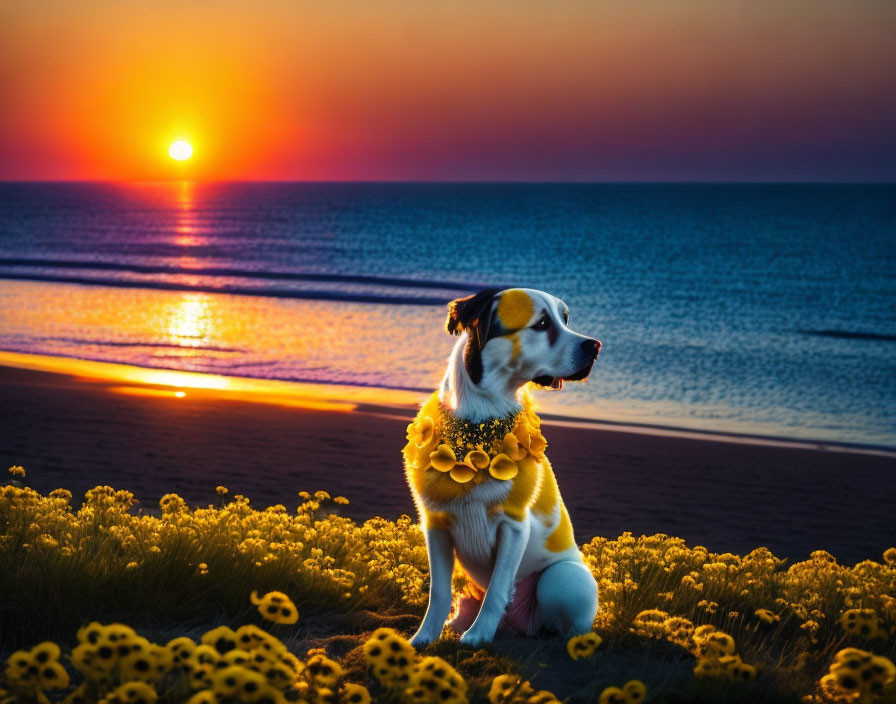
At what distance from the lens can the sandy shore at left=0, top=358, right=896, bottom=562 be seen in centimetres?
948

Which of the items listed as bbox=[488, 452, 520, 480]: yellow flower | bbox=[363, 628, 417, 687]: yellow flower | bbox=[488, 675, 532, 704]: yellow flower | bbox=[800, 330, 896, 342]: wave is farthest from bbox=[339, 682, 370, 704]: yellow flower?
bbox=[800, 330, 896, 342]: wave

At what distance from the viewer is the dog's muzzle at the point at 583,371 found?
4.12 metres

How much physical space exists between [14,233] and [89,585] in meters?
70.4

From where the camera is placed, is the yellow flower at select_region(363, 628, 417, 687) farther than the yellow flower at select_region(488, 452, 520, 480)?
No

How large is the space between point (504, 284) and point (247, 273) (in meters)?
12.0

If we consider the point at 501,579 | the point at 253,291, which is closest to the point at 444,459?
the point at 501,579

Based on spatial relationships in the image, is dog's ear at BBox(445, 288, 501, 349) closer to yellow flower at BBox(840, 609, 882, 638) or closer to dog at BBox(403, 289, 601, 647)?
dog at BBox(403, 289, 601, 647)

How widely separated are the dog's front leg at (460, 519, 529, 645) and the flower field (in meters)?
0.10

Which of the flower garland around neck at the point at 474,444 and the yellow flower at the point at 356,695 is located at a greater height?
the flower garland around neck at the point at 474,444

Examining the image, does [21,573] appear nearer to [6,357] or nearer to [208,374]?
[208,374]

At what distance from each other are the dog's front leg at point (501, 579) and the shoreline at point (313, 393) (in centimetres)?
927

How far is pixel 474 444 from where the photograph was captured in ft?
13.7

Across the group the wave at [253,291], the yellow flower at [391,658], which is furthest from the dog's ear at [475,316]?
the wave at [253,291]

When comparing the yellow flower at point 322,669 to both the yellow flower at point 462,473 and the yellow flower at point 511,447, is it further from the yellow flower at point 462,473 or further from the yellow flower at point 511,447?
the yellow flower at point 511,447
